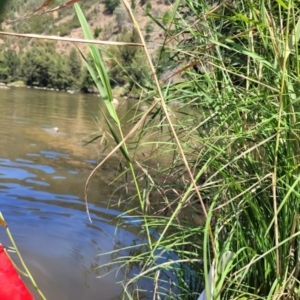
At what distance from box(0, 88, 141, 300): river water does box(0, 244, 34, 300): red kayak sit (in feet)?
2.40

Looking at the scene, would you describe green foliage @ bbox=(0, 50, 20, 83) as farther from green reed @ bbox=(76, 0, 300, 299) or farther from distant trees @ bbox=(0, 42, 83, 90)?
green reed @ bbox=(76, 0, 300, 299)

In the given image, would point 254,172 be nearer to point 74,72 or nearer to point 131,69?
point 131,69

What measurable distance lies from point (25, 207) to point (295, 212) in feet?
8.34

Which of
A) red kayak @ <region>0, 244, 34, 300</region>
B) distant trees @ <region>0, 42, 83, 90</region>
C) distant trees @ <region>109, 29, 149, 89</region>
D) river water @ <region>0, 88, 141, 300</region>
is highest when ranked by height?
distant trees @ <region>109, 29, 149, 89</region>

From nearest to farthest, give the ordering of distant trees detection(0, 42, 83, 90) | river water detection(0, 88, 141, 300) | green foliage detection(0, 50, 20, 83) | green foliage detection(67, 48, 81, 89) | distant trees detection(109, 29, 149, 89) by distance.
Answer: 1. distant trees detection(109, 29, 149, 89)
2. river water detection(0, 88, 141, 300)
3. green foliage detection(67, 48, 81, 89)
4. distant trees detection(0, 42, 83, 90)
5. green foliage detection(0, 50, 20, 83)

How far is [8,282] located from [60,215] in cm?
240

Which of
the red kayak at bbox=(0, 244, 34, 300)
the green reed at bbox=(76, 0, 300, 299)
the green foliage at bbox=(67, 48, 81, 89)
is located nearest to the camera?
the red kayak at bbox=(0, 244, 34, 300)

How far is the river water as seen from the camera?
7.54 ft

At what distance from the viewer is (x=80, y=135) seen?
25.0ft

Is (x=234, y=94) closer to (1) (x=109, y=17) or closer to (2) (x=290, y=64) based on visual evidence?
(2) (x=290, y=64)

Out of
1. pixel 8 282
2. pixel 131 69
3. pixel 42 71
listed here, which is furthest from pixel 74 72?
pixel 8 282

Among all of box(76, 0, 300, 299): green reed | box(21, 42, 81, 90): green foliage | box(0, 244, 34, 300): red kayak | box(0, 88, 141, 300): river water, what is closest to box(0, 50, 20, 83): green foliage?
box(21, 42, 81, 90): green foliage

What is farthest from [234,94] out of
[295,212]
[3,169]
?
[3,169]

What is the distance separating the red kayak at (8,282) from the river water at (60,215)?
73 cm
